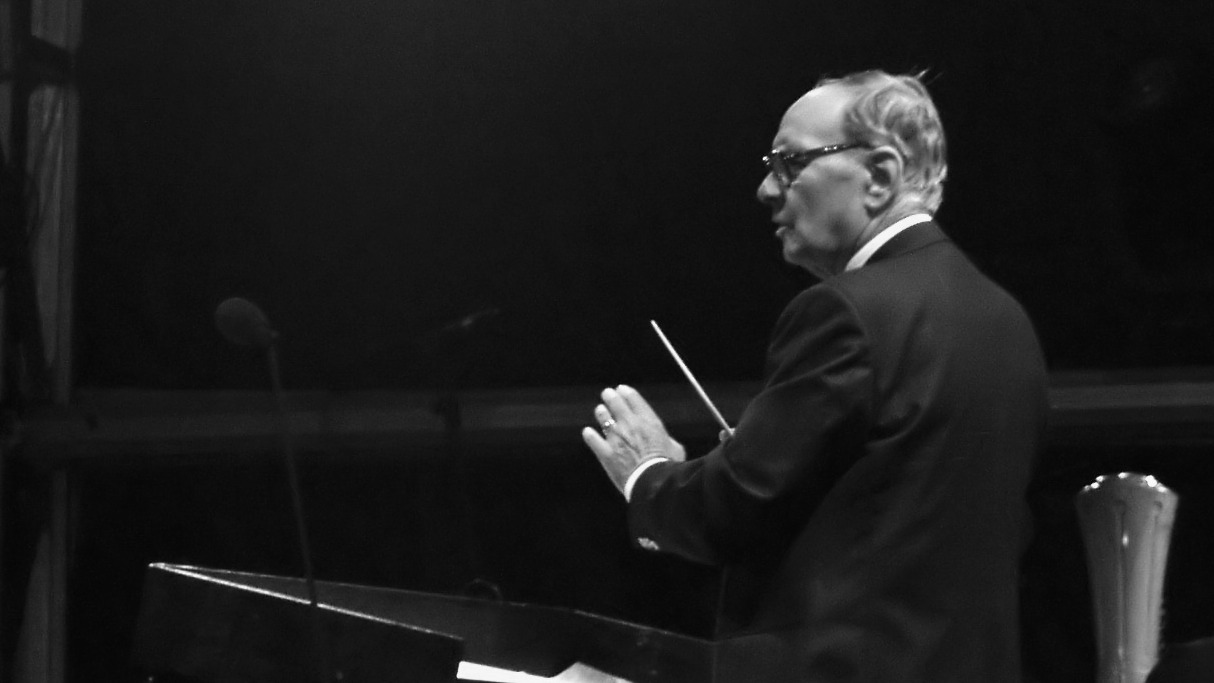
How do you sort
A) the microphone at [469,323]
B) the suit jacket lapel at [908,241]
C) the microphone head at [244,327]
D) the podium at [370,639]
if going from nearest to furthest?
the podium at [370,639] < the suit jacket lapel at [908,241] < the microphone head at [244,327] < the microphone at [469,323]

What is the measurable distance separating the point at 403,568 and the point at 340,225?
0.77 meters

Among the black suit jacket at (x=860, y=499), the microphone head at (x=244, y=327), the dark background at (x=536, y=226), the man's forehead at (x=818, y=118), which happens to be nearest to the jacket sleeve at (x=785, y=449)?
the black suit jacket at (x=860, y=499)

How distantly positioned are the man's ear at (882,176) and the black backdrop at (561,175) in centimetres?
159

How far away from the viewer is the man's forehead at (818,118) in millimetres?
1929

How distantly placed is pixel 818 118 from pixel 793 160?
6 centimetres

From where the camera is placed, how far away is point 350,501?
12.2 ft

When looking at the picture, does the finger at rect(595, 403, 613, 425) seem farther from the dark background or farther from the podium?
the dark background

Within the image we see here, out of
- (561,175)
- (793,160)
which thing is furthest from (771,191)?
(561,175)

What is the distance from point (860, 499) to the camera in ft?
5.78

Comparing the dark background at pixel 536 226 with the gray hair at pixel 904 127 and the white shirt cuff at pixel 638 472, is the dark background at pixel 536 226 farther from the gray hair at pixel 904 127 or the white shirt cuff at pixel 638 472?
the white shirt cuff at pixel 638 472

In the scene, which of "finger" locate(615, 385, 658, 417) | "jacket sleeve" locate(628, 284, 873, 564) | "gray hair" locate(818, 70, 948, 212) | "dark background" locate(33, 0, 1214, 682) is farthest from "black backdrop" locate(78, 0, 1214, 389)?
"jacket sleeve" locate(628, 284, 873, 564)

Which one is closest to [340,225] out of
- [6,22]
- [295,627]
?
[6,22]

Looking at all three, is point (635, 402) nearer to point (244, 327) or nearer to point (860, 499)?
point (860, 499)

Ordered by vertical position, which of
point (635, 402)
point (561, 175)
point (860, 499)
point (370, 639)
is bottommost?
point (370, 639)
